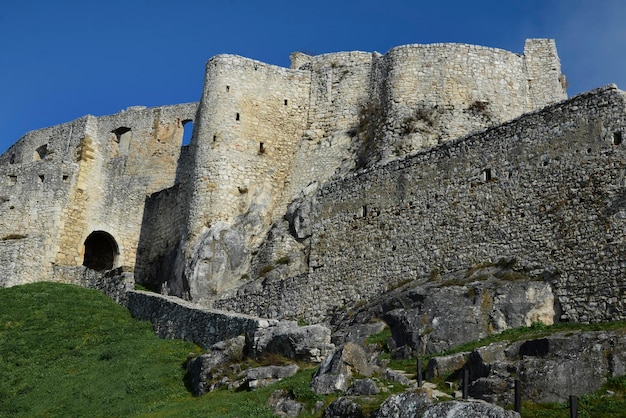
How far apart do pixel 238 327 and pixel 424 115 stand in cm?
1497

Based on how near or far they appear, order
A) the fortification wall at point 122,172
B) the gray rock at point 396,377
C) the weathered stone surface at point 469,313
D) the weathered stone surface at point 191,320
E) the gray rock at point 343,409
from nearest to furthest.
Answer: the gray rock at point 343,409, the gray rock at point 396,377, the weathered stone surface at point 469,313, the weathered stone surface at point 191,320, the fortification wall at point 122,172

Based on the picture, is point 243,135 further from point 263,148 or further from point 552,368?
point 552,368

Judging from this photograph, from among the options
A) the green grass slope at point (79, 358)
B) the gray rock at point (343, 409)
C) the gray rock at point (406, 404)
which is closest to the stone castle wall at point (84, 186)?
the green grass slope at point (79, 358)

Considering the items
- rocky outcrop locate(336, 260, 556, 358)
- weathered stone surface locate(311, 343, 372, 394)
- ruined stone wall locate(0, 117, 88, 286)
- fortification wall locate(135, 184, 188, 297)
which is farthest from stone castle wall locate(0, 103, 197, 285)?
weathered stone surface locate(311, 343, 372, 394)

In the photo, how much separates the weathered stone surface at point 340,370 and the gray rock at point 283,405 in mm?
579

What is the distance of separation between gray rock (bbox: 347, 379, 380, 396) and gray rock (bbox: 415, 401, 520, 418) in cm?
250

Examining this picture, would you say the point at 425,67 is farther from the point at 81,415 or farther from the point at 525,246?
the point at 81,415

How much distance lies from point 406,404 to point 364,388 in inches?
87.0

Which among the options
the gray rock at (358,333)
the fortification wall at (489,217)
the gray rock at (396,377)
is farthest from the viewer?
the gray rock at (358,333)

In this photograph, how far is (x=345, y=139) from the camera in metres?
37.8

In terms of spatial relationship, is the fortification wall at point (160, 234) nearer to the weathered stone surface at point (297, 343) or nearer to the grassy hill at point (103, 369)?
the grassy hill at point (103, 369)

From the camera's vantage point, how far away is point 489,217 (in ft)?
80.4

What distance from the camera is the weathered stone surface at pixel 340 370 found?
17812mm

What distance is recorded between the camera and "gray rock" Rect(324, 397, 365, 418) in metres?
15.7
